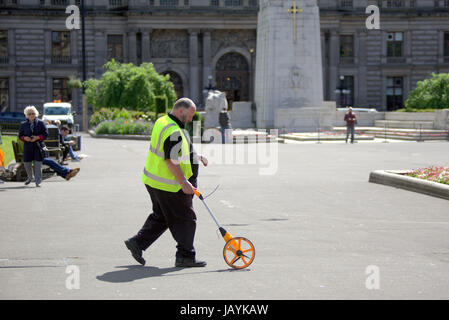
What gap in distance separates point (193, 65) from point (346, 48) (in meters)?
15.4

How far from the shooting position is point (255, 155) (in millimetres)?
25953

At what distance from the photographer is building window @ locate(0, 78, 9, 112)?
69.2 meters

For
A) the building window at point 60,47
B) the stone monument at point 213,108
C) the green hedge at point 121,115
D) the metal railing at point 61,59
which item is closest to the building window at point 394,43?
the metal railing at point 61,59

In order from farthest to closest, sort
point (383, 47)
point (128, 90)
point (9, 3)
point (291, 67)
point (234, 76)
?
point (383, 47)
point (234, 76)
point (9, 3)
point (128, 90)
point (291, 67)

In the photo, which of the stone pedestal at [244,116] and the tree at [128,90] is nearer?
the stone pedestal at [244,116]

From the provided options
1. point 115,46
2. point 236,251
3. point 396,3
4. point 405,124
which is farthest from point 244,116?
point 236,251

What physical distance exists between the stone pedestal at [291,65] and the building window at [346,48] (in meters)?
32.5

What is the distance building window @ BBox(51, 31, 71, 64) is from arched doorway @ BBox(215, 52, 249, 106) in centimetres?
1419

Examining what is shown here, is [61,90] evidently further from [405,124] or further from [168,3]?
[405,124]

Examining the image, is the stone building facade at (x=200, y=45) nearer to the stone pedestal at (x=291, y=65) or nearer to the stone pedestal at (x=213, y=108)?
the stone pedestal at (x=291, y=65)

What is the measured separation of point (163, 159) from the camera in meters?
7.82

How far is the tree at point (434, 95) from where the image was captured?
45125 millimetres
